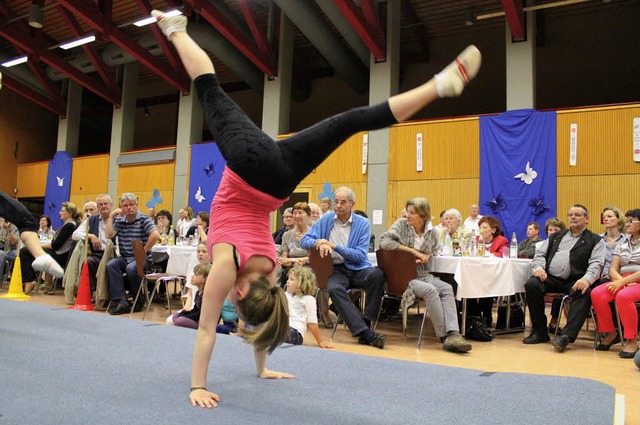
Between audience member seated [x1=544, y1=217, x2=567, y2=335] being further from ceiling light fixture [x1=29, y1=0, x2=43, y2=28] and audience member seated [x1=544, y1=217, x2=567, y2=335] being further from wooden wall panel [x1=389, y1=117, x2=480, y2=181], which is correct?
ceiling light fixture [x1=29, y1=0, x2=43, y2=28]

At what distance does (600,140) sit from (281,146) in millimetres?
7059

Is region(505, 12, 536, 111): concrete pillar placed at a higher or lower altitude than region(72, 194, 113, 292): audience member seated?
higher

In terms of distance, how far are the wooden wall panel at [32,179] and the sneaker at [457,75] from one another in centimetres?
1443

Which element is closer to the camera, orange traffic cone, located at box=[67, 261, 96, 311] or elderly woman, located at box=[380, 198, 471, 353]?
elderly woman, located at box=[380, 198, 471, 353]

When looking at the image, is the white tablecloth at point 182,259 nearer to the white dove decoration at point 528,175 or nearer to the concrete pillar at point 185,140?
the white dove decoration at point 528,175

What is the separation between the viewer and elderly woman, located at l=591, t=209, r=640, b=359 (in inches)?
143

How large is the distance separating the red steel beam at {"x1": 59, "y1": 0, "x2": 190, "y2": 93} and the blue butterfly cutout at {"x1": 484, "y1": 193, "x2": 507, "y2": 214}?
24.4 ft

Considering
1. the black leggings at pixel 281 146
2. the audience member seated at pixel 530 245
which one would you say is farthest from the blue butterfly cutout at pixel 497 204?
the black leggings at pixel 281 146

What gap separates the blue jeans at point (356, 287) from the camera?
385 centimetres

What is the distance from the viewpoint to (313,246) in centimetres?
410

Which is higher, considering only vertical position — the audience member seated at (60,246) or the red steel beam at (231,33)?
the red steel beam at (231,33)

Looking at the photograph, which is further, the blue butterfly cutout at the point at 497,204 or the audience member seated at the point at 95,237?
the blue butterfly cutout at the point at 497,204

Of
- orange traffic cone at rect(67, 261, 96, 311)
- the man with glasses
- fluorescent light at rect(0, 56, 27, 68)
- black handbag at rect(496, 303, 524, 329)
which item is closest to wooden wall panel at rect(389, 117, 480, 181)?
black handbag at rect(496, 303, 524, 329)

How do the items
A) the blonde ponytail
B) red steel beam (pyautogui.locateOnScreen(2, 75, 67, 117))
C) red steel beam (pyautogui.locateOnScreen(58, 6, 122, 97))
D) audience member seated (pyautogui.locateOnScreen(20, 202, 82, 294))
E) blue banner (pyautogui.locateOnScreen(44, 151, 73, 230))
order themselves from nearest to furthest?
the blonde ponytail → audience member seated (pyautogui.locateOnScreen(20, 202, 82, 294)) → red steel beam (pyautogui.locateOnScreen(58, 6, 122, 97)) → red steel beam (pyautogui.locateOnScreen(2, 75, 67, 117)) → blue banner (pyautogui.locateOnScreen(44, 151, 73, 230))
